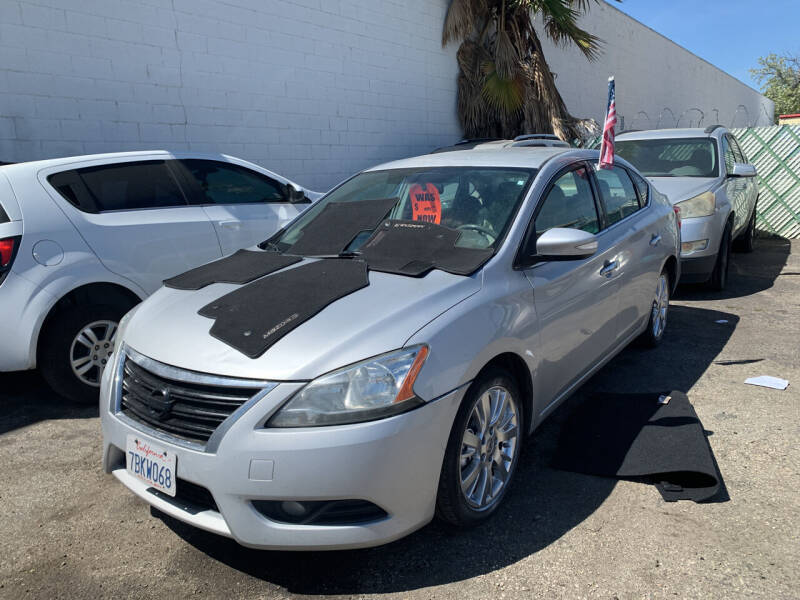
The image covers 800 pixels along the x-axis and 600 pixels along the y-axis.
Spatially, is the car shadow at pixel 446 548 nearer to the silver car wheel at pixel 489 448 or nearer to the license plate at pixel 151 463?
the silver car wheel at pixel 489 448

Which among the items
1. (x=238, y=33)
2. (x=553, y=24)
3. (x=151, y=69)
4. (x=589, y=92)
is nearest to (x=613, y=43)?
(x=589, y=92)

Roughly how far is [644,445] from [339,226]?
1974mm

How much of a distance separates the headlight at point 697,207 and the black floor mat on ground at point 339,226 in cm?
430

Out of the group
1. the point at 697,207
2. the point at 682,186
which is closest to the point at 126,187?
the point at 697,207

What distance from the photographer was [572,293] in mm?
3424

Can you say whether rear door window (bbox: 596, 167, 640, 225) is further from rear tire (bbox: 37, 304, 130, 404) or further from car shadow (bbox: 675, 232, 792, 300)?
rear tire (bbox: 37, 304, 130, 404)

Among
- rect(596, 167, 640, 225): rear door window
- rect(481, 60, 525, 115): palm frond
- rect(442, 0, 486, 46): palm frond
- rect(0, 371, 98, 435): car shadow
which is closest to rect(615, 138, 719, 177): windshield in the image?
rect(596, 167, 640, 225): rear door window

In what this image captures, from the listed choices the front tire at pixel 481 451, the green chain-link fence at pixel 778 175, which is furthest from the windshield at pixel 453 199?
the green chain-link fence at pixel 778 175

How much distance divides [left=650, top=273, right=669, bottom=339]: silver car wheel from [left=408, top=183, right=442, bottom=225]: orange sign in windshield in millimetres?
2237

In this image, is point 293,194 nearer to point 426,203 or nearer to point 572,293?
point 426,203

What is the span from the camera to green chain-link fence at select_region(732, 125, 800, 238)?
10664 mm

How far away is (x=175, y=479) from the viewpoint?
7.84ft

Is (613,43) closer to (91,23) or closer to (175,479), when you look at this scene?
(91,23)

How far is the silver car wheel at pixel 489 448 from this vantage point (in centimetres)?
267
